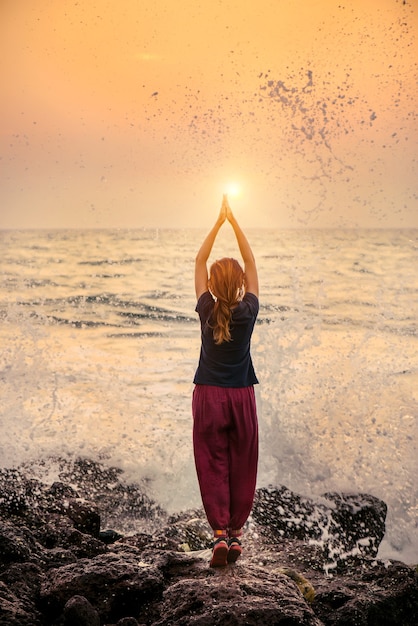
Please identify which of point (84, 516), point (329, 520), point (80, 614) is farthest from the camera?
point (329, 520)

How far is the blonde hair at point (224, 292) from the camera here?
2.81 m

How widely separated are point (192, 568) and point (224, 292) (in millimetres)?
1151

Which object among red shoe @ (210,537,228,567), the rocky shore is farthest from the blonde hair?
the rocky shore

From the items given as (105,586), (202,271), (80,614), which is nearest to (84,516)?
(105,586)

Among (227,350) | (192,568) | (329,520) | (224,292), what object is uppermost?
(224,292)

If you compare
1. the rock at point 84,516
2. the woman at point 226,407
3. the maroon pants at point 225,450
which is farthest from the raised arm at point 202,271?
the rock at point 84,516

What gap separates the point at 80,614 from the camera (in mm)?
2221

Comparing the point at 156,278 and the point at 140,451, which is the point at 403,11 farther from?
the point at 156,278

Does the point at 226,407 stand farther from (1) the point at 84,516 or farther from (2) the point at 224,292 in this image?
(1) the point at 84,516

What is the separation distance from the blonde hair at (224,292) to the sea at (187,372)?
189 cm

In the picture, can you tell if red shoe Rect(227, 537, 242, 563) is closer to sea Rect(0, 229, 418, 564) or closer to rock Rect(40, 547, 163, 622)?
rock Rect(40, 547, 163, 622)

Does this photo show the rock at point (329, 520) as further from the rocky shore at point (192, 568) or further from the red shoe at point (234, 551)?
the red shoe at point (234, 551)

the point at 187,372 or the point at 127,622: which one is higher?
the point at 127,622

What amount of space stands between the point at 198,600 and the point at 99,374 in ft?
21.2
